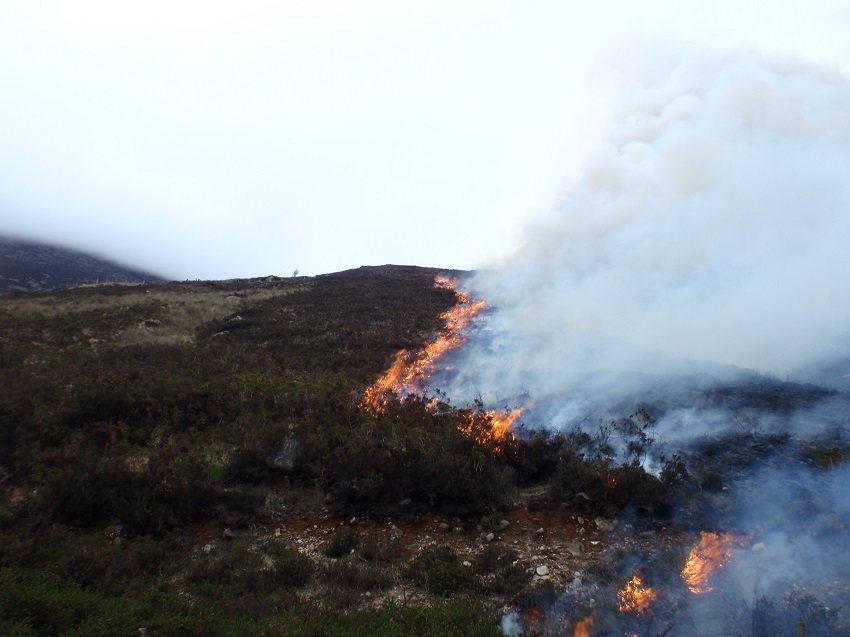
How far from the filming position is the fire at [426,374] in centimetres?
1019

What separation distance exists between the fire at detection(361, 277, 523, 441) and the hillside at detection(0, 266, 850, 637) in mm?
250

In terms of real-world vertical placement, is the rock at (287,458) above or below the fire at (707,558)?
below

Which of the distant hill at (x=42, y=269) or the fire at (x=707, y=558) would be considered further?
the distant hill at (x=42, y=269)

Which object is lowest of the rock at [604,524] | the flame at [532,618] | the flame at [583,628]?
the flame at [532,618]

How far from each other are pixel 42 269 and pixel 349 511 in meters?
67.3

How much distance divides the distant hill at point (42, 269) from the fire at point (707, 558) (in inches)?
1964

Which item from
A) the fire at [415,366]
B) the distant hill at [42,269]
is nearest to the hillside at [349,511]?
the fire at [415,366]

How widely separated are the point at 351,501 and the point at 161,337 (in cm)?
1597

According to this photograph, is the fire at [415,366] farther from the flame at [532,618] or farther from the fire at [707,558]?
the fire at [707,558]

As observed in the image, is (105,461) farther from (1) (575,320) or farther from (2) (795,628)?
(1) (575,320)

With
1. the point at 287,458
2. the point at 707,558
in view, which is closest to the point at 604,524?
the point at 707,558

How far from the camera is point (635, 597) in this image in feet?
18.0

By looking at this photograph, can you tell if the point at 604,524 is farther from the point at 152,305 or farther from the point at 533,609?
the point at 152,305

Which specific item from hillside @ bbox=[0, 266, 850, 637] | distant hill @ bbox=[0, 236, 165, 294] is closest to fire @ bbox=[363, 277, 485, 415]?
hillside @ bbox=[0, 266, 850, 637]
